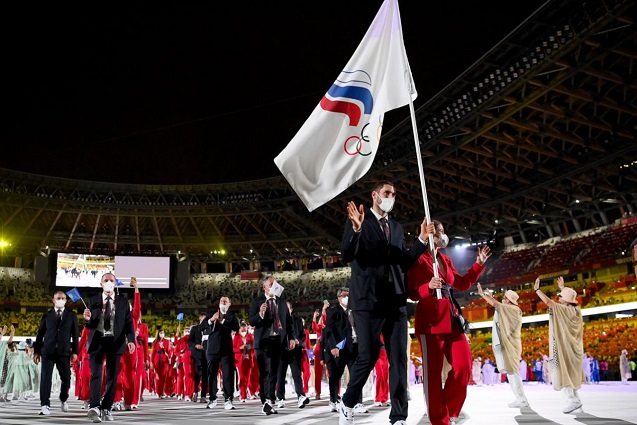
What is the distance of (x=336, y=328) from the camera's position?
9891 mm

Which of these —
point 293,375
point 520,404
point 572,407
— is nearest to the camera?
point 572,407

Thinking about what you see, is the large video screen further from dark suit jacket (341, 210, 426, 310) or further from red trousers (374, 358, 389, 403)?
dark suit jacket (341, 210, 426, 310)

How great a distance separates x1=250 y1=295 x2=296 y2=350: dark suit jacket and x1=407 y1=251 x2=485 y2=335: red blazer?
4.24 meters

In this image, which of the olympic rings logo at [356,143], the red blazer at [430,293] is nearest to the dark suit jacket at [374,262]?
the red blazer at [430,293]

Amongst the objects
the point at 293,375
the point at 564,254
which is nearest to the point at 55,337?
the point at 293,375

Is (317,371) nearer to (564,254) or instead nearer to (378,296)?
(378,296)

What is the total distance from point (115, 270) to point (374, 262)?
111 ft

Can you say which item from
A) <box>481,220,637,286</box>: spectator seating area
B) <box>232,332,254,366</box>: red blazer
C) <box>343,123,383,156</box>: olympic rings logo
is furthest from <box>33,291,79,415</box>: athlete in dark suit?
<box>481,220,637,286</box>: spectator seating area

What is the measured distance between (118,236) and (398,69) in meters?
41.0

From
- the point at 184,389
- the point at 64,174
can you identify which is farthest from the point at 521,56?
the point at 64,174

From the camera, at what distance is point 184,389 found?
16.9 m

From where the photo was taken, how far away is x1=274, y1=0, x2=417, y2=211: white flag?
6.37 metres

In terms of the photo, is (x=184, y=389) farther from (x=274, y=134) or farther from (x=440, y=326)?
(x=274, y=134)

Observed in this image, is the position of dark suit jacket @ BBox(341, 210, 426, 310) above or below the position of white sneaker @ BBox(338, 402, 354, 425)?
above
